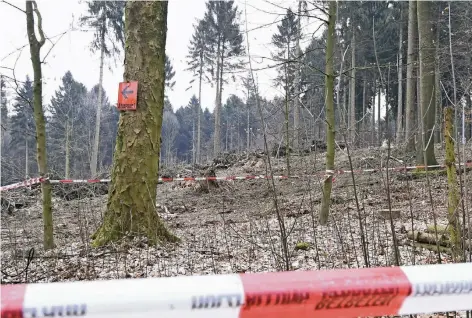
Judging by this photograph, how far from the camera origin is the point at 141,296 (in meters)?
1.21

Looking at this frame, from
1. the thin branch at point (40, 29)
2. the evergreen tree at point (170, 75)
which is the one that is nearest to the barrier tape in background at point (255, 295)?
the thin branch at point (40, 29)

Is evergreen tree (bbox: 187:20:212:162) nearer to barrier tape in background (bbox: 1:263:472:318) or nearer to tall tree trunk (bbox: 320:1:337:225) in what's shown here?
tall tree trunk (bbox: 320:1:337:225)

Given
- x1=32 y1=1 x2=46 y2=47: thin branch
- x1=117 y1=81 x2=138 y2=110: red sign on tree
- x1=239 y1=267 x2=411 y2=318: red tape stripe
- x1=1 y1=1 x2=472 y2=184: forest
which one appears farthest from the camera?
x1=1 y1=1 x2=472 y2=184: forest

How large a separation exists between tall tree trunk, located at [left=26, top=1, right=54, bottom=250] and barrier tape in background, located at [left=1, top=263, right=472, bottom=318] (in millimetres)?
4111

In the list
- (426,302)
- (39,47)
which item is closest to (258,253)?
(426,302)

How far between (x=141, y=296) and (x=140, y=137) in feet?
12.2

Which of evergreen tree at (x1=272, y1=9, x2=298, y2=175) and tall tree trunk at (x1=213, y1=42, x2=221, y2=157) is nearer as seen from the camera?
evergreen tree at (x1=272, y1=9, x2=298, y2=175)

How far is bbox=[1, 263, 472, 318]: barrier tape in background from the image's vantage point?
1.18 metres

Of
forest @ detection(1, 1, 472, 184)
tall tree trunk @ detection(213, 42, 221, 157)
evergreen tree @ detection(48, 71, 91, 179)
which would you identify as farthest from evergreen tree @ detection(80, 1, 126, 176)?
evergreen tree @ detection(48, 71, 91, 179)

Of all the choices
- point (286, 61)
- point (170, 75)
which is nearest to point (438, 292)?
point (286, 61)

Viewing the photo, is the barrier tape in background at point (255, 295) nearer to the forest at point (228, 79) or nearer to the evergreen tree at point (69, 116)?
the forest at point (228, 79)

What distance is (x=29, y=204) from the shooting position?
12.4 metres

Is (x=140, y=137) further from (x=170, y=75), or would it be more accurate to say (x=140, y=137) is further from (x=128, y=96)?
(x=170, y=75)

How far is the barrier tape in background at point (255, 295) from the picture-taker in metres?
1.18
